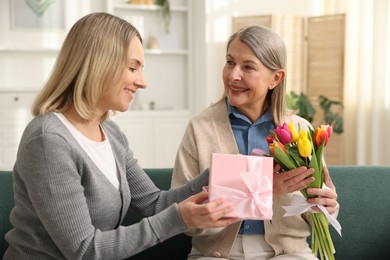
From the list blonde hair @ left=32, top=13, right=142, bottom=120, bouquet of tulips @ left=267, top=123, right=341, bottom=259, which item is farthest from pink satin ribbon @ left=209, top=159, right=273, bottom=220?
blonde hair @ left=32, top=13, right=142, bottom=120

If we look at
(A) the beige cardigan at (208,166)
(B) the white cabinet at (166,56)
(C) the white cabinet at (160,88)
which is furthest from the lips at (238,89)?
(B) the white cabinet at (166,56)

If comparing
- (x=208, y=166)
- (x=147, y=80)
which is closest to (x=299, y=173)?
(x=208, y=166)

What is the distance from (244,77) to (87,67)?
2.25ft

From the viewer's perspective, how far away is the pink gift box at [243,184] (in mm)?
1696

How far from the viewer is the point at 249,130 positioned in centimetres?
224

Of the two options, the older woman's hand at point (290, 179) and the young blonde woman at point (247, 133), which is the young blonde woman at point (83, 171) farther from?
the young blonde woman at point (247, 133)

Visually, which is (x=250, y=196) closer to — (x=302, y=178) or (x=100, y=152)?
(x=302, y=178)

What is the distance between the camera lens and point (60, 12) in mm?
6062

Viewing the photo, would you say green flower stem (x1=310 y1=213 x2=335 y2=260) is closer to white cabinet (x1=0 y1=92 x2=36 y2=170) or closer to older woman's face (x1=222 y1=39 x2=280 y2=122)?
older woman's face (x1=222 y1=39 x2=280 y2=122)

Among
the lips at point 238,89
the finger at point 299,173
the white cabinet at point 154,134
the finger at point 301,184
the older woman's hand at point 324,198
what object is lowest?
the white cabinet at point 154,134

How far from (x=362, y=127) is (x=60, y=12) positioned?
3.37 meters

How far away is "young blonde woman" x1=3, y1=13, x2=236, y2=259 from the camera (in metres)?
1.64

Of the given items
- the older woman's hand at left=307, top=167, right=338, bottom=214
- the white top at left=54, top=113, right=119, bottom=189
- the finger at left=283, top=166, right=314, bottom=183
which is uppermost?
the white top at left=54, top=113, right=119, bottom=189

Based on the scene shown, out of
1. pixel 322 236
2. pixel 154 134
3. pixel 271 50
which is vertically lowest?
pixel 154 134
